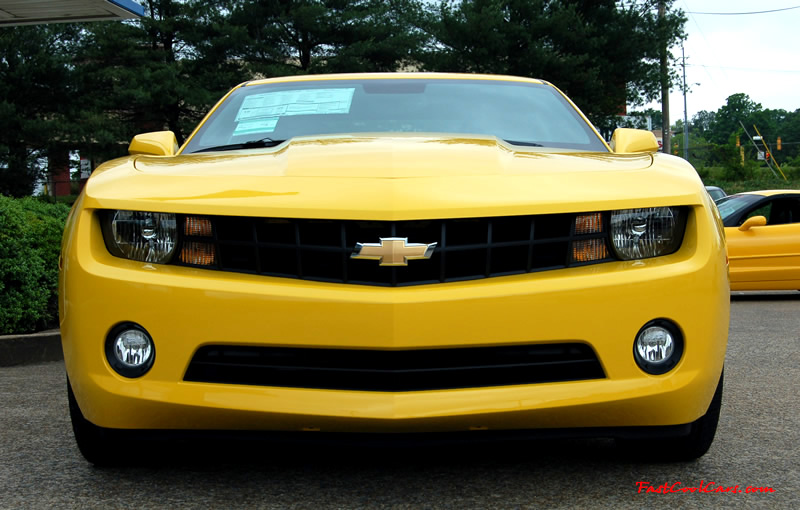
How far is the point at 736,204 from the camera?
11.5 meters

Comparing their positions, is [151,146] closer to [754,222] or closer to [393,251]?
[393,251]

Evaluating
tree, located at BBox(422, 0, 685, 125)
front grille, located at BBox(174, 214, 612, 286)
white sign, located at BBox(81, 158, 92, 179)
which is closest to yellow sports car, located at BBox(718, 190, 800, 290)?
front grille, located at BBox(174, 214, 612, 286)

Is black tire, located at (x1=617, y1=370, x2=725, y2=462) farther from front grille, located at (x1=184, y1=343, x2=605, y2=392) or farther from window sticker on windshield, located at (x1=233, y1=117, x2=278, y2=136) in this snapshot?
window sticker on windshield, located at (x1=233, y1=117, x2=278, y2=136)

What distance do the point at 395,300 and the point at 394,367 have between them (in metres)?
0.20

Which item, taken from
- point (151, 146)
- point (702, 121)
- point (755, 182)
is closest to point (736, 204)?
point (151, 146)

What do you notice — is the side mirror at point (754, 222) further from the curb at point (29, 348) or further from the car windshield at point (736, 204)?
the curb at point (29, 348)

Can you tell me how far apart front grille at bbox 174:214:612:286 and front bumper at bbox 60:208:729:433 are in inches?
2.1

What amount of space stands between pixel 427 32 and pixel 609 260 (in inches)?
1369

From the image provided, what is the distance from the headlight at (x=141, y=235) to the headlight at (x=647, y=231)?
132 centimetres

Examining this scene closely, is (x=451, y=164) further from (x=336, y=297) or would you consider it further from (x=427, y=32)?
(x=427, y=32)

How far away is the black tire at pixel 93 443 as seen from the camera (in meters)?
3.02

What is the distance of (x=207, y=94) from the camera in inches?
1298

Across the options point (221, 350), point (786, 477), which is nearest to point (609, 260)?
point (786, 477)

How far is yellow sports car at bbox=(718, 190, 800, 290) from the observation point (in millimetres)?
11211
